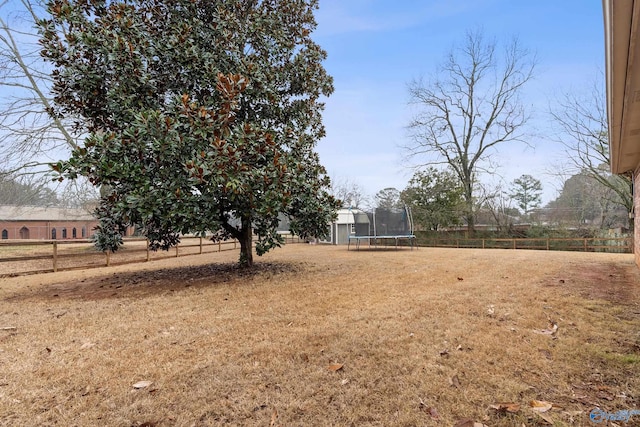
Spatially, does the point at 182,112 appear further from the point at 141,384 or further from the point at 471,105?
the point at 471,105

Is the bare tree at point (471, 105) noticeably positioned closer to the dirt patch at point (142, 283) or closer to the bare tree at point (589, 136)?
the bare tree at point (589, 136)

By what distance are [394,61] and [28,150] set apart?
46.2ft

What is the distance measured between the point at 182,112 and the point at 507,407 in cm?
540

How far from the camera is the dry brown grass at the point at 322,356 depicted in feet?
6.35

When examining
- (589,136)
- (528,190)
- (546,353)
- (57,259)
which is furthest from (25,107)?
(528,190)

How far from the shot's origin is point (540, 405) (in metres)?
1.91

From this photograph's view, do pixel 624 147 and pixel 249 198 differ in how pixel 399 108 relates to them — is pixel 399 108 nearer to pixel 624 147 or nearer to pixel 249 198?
pixel 624 147

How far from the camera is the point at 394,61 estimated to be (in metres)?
10.7

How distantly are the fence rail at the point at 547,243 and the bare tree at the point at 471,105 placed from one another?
239 cm

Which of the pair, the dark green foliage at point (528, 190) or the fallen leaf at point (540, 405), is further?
the dark green foliage at point (528, 190)

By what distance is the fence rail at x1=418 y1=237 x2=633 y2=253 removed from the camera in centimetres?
1374

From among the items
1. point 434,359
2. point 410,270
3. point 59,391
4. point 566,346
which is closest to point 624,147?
point 410,270

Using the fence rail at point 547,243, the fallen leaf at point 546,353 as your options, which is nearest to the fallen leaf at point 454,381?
the fallen leaf at point 546,353

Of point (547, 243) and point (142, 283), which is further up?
point (547, 243)
